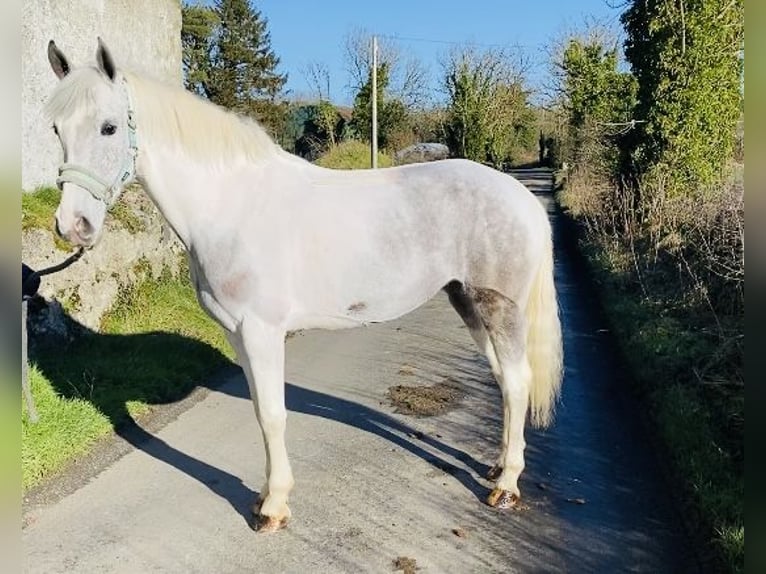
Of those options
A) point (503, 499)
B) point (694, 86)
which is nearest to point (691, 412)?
point (503, 499)

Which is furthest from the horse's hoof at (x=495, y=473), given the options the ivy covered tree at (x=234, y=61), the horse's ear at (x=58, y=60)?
the ivy covered tree at (x=234, y=61)

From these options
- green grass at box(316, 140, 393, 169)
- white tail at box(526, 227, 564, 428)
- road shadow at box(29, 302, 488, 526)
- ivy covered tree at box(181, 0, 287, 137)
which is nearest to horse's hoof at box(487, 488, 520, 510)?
road shadow at box(29, 302, 488, 526)

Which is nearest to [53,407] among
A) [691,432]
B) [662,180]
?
[691,432]

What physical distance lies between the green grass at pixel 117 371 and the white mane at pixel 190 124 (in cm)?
215

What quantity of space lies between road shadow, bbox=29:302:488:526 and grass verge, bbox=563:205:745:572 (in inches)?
45.7

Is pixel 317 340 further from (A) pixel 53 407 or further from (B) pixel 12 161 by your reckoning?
(B) pixel 12 161

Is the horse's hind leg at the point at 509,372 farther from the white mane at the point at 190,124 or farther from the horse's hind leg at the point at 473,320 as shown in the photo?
the white mane at the point at 190,124

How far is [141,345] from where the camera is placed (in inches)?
238

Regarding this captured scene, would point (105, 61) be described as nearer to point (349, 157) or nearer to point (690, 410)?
point (690, 410)

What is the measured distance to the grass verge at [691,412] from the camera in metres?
3.08

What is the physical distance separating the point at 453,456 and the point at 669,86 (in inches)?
334

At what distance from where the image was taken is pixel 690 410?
421 cm

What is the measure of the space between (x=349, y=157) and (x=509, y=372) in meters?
21.5

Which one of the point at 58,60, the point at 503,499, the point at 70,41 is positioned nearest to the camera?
the point at 58,60
